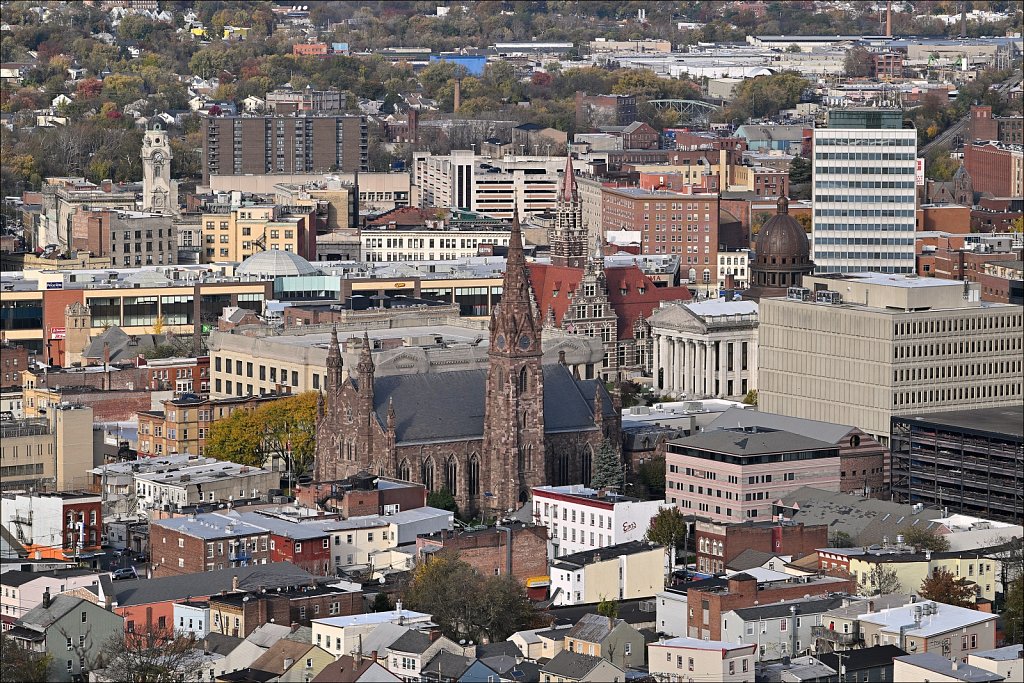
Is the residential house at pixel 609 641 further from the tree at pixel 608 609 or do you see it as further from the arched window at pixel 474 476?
the arched window at pixel 474 476

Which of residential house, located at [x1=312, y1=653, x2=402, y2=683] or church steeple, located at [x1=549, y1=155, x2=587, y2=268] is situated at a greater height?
church steeple, located at [x1=549, y1=155, x2=587, y2=268]

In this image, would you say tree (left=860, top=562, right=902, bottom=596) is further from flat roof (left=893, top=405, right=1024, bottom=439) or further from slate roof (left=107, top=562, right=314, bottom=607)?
flat roof (left=893, top=405, right=1024, bottom=439)

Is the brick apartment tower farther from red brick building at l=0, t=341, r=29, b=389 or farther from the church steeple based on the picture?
the church steeple

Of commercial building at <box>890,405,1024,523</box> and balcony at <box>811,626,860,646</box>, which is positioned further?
commercial building at <box>890,405,1024,523</box>

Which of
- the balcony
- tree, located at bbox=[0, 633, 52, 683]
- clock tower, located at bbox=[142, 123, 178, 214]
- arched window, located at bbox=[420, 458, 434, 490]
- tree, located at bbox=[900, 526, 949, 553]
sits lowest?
tree, located at bbox=[0, 633, 52, 683]

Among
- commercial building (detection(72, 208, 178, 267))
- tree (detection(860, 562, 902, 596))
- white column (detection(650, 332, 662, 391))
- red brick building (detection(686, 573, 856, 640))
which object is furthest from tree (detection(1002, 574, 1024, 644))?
commercial building (detection(72, 208, 178, 267))

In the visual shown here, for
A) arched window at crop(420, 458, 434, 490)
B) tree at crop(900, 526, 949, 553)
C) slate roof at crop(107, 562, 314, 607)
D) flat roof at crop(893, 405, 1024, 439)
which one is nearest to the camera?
slate roof at crop(107, 562, 314, 607)

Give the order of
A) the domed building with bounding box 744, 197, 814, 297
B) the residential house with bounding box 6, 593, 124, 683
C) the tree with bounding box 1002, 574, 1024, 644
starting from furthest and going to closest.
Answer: the domed building with bounding box 744, 197, 814, 297 → the tree with bounding box 1002, 574, 1024, 644 → the residential house with bounding box 6, 593, 124, 683
